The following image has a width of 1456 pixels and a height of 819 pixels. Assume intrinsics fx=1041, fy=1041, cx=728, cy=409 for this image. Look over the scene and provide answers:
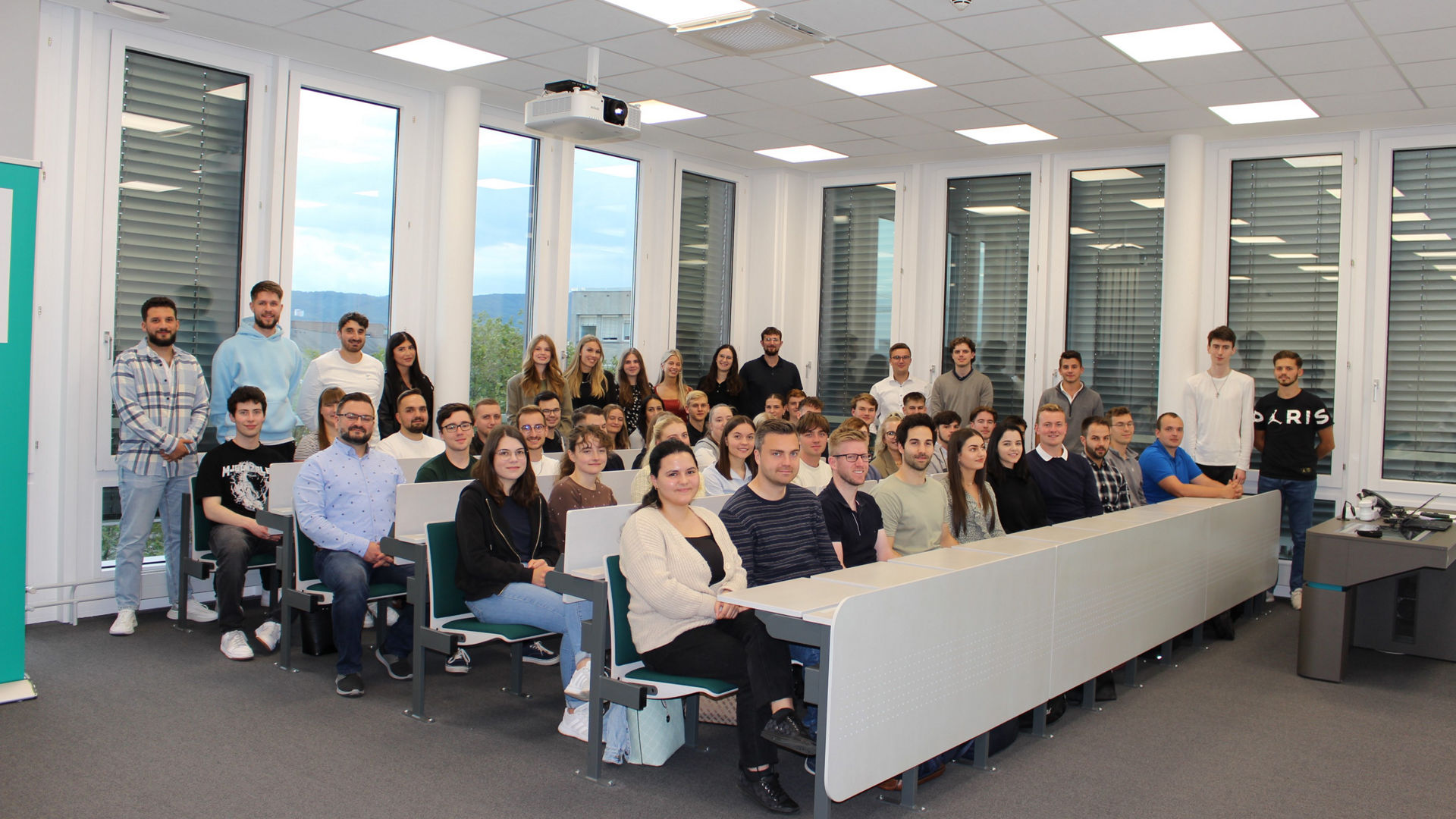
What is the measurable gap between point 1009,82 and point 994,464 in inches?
102

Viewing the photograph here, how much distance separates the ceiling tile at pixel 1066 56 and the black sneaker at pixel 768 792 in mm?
4213

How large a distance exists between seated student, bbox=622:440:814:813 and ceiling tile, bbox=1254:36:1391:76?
168 inches

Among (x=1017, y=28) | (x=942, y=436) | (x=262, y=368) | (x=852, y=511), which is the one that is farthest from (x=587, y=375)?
(x=1017, y=28)

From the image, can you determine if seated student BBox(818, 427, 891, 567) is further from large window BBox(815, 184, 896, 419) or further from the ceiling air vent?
large window BBox(815, 184, 896, 419)

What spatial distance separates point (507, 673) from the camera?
16.4 ft

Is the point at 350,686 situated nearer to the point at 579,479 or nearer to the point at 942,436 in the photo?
the point at 579,479

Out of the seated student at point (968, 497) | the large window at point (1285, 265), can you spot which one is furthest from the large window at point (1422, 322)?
the seated student at point (968, 497)

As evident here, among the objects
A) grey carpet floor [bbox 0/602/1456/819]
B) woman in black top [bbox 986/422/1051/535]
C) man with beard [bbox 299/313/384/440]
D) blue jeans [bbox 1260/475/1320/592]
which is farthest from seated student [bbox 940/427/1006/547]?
man with beard [bbox 299/313/384/440]

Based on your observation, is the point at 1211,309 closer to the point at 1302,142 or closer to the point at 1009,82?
the point at 1302,142

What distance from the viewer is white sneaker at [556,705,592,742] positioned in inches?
160

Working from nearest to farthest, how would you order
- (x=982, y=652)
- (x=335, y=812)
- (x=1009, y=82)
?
(x=335, y=812) → (x=982, y=652) → (x=1009, y=82)

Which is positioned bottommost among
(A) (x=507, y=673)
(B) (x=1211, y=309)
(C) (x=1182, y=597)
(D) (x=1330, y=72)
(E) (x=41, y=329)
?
(A) (x=507, y=673)

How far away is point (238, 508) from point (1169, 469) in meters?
5.52

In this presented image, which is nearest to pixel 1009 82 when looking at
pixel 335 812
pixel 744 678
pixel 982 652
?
pixel 982 652
